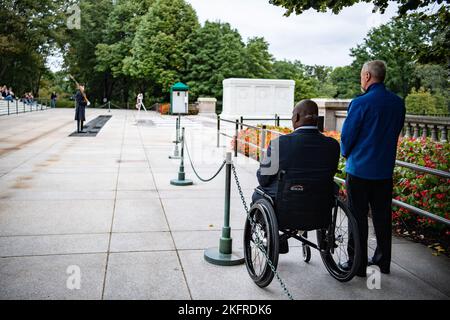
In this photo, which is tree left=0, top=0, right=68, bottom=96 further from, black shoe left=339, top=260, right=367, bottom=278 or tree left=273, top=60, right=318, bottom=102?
black shoe left=339, top=260, right=367, bottom=278

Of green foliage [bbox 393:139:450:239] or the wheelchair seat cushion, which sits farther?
green foliage [bbox 393:139:450:239]

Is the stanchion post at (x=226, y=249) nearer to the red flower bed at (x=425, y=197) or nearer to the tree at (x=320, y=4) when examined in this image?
the red flower bed at (x=425, y=197)

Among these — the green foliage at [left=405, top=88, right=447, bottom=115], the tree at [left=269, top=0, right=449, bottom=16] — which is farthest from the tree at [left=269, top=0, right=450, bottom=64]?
the green foliage at [left=405, top=88, right=447, bottom=115]

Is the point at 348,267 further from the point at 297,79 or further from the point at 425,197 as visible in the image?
the point at 297,79

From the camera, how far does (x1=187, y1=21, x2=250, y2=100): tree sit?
4725 cm

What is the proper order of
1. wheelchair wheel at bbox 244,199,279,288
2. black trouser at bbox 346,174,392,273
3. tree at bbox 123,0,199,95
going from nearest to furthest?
wheelchair wheel at bbox 244,199,279,288
black trouser at bbox 346,174,392,273
tree at bbox 123,0,199,95

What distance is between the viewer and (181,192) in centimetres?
876

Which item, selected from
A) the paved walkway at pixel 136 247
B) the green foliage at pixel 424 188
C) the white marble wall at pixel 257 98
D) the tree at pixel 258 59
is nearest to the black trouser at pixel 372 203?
the paved walkway at pixel 136 247

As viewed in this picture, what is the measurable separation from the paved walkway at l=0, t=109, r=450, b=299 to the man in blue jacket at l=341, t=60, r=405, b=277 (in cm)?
62

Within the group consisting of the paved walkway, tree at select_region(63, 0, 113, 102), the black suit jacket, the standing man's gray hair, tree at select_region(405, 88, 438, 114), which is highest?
tree at select_region(63, 0, 113, 102)

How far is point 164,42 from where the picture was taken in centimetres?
4919

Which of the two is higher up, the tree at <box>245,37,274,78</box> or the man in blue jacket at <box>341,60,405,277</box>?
the tree at <box>245,37,274,78</box>

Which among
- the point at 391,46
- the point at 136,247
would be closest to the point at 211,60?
the point at 391,46

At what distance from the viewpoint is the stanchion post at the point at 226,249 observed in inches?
196
